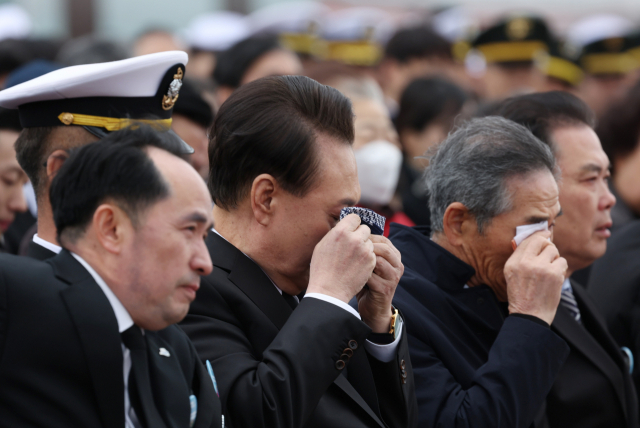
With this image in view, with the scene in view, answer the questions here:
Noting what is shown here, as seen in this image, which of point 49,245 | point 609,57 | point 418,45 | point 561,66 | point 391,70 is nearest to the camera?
point 49,245

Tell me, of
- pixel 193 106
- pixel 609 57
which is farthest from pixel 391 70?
pixel 193 106

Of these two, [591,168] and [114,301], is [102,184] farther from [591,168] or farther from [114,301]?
[591,168]

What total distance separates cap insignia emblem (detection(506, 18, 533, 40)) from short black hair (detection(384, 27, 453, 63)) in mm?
681

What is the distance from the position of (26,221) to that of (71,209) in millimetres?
2916

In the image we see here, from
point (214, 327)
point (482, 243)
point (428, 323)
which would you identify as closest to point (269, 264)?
point (214, 327)

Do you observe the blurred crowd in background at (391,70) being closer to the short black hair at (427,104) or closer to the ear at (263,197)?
the short black hair at (427,104)

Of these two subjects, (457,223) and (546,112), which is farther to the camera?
(546,112)

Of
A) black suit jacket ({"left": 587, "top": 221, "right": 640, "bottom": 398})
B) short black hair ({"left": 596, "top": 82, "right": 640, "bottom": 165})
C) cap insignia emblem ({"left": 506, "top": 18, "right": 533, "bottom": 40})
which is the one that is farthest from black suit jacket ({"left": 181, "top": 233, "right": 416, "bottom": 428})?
cap insignia emblem ({"left": 506, "top": 18, "right": 533, "bottom": 40})

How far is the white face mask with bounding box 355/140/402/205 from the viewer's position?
532 cm

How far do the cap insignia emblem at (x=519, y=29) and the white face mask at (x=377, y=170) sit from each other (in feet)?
12.6

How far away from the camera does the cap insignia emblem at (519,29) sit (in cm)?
873

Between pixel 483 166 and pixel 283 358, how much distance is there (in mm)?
1297

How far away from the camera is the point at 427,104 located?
633cm

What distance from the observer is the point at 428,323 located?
3115 mm
